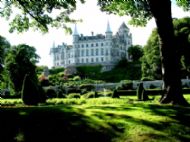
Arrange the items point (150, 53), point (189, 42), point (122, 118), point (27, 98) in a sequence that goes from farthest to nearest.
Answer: point (150, 53), point (189, 42), point (27, 98), point (122, 118)

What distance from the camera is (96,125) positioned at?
36.3 ft

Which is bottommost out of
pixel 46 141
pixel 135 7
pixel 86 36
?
pixel 46 141

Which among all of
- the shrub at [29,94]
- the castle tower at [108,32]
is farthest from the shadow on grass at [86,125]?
the castle tower at [108,32]

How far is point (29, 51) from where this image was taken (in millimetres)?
65875

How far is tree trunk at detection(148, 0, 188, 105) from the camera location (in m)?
14.6

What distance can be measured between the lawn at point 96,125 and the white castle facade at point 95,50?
99496mm

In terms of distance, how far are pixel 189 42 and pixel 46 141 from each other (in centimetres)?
4609

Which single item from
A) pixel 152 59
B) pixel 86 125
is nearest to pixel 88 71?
pixel 152 59

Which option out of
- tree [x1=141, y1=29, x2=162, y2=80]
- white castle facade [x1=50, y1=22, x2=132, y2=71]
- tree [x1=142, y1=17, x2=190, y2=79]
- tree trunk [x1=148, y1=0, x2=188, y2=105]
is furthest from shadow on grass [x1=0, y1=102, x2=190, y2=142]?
white castle facade [x1=50, y1=22, x2=132, y2=71]

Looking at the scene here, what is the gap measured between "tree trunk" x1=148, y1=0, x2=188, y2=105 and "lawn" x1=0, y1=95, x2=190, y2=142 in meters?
1.73

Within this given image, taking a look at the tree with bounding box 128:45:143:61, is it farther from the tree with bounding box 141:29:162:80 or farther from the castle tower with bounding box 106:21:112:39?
the tree with bounding box 141:29:162:80

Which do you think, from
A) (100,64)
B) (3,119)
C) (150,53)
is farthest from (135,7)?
(100,64)

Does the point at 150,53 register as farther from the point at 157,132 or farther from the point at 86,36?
the point at 86,36

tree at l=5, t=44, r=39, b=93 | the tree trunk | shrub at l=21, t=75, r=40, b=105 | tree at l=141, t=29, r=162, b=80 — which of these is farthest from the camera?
tree at l=141, t=29, r=162, b=80
